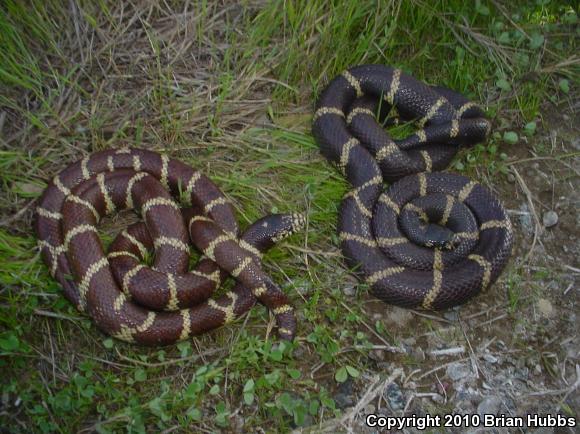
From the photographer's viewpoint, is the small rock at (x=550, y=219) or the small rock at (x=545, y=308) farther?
the small rock at (x=550, y=219)

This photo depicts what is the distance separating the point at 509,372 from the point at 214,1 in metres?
4.65

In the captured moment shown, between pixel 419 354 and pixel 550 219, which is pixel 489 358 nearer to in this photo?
pixel 419 354

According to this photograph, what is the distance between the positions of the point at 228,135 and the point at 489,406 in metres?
3.49

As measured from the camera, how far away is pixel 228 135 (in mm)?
5773

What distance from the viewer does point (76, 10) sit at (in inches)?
220

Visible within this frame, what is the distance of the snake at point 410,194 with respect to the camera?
5121 mm

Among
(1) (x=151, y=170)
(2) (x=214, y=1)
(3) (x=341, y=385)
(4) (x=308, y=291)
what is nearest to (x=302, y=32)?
(2) (x=214, y=1)

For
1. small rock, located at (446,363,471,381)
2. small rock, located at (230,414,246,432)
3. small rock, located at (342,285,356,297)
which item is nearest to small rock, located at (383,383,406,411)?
small rock, located at (446,363,471,381)

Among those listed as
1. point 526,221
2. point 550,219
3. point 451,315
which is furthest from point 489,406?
point 550,219

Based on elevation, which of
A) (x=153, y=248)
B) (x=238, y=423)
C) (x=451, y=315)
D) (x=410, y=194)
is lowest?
(x=238, y=423)

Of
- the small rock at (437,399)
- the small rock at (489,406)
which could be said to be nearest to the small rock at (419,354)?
the small rock at (437,399)

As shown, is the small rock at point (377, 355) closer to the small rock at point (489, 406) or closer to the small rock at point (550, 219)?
the small rock at point (489, 406)

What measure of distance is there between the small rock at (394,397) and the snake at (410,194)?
0.81 m

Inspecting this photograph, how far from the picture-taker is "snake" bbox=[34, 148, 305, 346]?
183 inches
